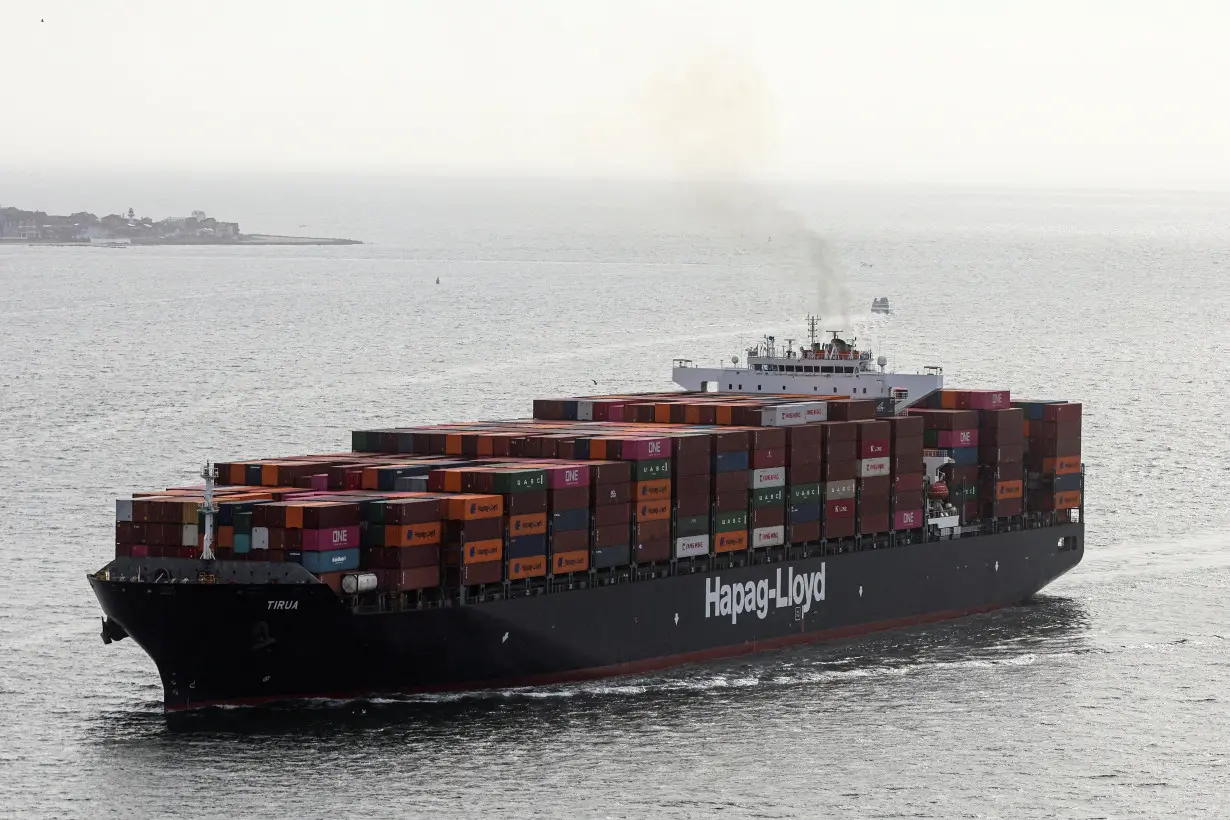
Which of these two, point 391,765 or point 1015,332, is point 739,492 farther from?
point 1015,332

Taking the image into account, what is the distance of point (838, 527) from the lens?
64.3 m

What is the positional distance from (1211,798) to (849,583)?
19.0 metres

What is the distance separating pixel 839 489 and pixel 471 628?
1589 centimetres

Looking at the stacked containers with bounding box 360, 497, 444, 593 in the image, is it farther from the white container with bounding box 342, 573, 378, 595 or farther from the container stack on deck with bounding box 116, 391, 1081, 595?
the white container with bounding box 342, 573, 378, 595

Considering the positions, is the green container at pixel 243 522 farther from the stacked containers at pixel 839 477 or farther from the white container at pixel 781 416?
the stacked containers at pixel 839 477

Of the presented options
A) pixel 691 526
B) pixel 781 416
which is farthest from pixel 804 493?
pixel 691 526

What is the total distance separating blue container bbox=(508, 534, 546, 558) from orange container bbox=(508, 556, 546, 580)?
0.34 ft

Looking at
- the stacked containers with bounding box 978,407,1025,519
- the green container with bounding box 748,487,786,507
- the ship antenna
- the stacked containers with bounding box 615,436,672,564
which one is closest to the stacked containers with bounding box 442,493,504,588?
the stacked containers with bounding box 615,436,672,564

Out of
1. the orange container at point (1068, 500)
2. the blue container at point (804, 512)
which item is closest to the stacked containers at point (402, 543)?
the blue container at point (804, 512)

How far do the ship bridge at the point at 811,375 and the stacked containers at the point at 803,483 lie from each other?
1104 centimetres

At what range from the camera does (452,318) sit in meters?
168

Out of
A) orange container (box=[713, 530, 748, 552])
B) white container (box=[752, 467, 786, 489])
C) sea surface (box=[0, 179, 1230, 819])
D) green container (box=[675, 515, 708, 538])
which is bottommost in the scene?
sea surface (box=[0, 179, 1230, 819])

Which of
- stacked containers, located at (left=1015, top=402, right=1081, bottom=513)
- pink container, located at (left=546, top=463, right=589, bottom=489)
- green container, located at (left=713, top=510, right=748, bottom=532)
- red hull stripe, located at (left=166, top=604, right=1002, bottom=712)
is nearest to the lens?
red hull stripe, located at (left=166, top=604, right=1002, bottom=712)

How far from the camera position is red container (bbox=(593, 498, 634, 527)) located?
184 ft
